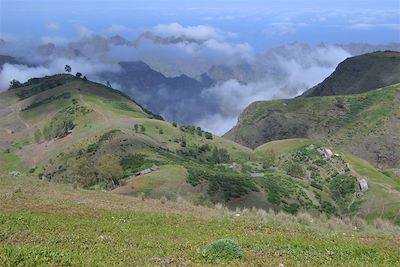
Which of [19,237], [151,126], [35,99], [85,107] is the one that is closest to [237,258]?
[19,237]


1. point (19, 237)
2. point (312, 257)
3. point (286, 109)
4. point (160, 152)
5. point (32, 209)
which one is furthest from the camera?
point (286, 109)

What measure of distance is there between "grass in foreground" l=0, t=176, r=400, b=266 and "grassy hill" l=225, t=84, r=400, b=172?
135307 mm

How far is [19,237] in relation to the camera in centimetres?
1645

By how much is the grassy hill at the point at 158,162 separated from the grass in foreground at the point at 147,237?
8.81 m

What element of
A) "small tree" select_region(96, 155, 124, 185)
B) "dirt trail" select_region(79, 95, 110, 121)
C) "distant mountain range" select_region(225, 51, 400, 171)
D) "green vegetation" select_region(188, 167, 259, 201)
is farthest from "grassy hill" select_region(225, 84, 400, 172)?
"small tree" select_region(96, 155, 124, 185)

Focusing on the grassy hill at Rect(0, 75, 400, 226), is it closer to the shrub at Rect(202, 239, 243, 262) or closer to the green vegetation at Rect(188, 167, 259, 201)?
the green vegetation at Rect(188, 167, 259, 201)

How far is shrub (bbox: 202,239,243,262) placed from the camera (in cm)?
1398

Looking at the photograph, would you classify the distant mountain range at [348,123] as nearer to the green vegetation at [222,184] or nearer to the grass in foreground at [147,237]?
the green vegetation at [222,184]

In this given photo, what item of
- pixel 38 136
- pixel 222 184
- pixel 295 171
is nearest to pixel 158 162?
pixel 222 184

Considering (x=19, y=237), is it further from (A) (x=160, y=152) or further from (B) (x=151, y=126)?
(B) (x=151, y=126)

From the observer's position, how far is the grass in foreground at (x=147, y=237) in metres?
13.5

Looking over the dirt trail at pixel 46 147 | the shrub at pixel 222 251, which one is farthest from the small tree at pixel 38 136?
the shrub at pixel 222 251

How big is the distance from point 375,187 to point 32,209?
3344 inches

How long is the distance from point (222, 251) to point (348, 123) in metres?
163
